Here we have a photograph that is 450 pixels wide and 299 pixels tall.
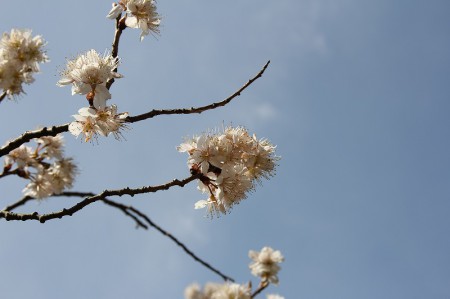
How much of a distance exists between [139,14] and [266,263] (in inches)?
94.4

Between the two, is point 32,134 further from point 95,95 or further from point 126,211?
point 126,211

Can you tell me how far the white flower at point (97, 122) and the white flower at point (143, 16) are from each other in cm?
87

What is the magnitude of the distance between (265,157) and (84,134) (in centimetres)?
142

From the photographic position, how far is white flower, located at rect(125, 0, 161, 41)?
12.1ft

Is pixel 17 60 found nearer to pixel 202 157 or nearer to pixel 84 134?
pixel 84 134

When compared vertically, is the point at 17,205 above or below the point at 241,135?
below

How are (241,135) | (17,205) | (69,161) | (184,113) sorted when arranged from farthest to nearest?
(69,161) < (17,205) < (241,135) < (184,113)

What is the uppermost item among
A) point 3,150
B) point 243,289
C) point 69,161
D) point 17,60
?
point 69,161

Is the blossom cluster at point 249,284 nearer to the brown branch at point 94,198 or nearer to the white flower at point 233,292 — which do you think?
the white flower at point 233,292

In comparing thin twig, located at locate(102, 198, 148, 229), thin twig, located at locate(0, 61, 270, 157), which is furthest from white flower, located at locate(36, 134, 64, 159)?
thin twig, located at locate(0, 61, 270, 157)

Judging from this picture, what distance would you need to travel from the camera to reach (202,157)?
139 inches

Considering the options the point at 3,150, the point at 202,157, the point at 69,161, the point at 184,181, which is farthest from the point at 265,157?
the point at 69,161

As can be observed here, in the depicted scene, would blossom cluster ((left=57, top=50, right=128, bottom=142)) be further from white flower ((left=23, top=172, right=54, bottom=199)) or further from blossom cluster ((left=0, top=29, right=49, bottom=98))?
white flower ((left=23, top=172, right=54, bottom=199))

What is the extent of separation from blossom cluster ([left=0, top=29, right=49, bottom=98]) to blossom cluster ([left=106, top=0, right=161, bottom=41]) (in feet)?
2.00
